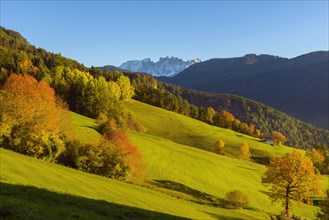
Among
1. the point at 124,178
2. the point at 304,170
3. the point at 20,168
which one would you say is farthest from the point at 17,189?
the point at 304,170

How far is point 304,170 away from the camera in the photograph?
255ft

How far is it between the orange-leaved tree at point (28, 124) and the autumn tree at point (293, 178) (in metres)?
48.1

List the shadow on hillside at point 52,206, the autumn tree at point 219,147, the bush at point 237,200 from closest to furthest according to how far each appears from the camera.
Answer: the shadow on hillside at point 52,206, the bush at point 237,200, the autumn tree at point 219,147

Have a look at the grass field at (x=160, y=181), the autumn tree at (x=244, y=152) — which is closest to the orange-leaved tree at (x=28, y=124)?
the grass field at (x=160, y=181)

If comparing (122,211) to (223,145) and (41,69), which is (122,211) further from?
(41,69)

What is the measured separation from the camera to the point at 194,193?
8088 cm

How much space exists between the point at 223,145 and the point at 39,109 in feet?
334

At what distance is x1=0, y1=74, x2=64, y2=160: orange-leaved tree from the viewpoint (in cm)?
6712

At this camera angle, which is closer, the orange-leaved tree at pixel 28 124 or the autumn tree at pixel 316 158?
the orange-leaved tree at pixel 28 124

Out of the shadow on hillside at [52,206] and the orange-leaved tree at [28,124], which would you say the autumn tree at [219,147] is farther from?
the shadow on hillside at [52,206]

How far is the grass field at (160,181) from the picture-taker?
3042 cm

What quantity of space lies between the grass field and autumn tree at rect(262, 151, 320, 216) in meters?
6.16

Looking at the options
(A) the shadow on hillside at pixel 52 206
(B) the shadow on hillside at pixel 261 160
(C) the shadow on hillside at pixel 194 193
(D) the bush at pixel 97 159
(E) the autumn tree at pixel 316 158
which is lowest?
(C) the shadow on hillside at pixel 194 193

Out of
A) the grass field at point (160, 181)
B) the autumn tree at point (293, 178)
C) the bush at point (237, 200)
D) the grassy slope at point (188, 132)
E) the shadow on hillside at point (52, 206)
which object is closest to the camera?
the shadow on hillside at point (52, 206)
